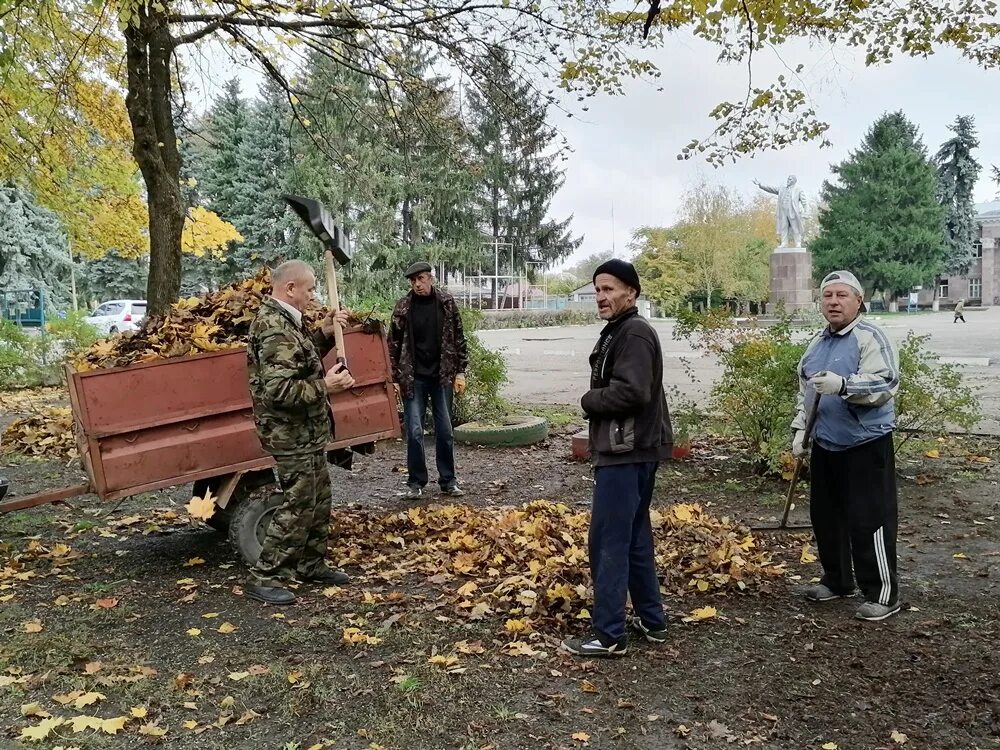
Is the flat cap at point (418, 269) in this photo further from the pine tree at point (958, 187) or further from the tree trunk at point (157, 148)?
the pine tree at point (958, 187)

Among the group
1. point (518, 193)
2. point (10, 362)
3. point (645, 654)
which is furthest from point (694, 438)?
point (518, 193)

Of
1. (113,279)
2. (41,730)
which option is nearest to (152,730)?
(41,730)

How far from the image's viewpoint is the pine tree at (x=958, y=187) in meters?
60.3

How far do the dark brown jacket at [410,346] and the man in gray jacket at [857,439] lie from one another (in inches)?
131

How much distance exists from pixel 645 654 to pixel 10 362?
14847mm

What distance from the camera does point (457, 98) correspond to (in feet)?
34.7

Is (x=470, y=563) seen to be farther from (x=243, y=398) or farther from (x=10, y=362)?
(x=10, y=362)

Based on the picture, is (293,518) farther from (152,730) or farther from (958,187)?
(958,187)

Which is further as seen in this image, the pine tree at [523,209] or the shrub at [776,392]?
the pine tree at [523,209]

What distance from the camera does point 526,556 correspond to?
16.3ft

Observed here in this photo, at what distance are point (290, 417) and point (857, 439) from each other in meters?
3.00

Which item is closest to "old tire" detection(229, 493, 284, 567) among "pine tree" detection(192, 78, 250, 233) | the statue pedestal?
the statue pedestal

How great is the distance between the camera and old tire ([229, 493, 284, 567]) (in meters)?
4.86

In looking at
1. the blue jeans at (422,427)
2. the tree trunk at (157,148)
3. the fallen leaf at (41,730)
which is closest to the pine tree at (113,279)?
the tree trunk at (157,148)
